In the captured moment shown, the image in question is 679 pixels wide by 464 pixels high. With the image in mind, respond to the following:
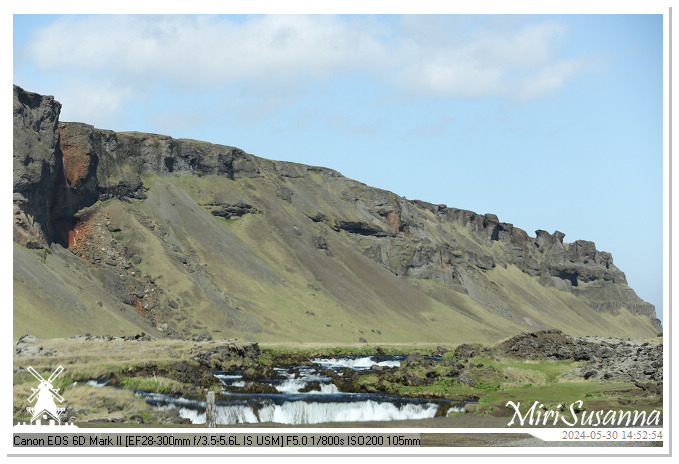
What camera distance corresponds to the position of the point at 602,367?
57688mm

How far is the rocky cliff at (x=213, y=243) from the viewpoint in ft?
367

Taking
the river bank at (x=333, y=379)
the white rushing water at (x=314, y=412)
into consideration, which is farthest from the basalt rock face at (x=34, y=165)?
the white rushing water at (x=314, y=412)

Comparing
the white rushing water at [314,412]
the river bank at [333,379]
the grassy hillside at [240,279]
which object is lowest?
the white rushing water at [314,412]

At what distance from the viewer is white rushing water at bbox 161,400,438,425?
37844 mm

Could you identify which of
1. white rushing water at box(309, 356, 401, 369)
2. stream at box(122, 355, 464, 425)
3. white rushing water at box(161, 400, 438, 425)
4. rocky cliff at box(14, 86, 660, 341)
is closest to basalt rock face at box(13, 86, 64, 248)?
rocky cliff at box(14, 86, 660, 341)

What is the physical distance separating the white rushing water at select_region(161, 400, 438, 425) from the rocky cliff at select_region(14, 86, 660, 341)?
196ft

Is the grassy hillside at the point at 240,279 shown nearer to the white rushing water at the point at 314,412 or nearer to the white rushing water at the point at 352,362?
the white rushing water at the point at 352,362

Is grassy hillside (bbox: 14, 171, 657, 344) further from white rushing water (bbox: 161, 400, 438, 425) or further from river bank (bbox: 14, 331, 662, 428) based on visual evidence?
white rushing water (bbox: 161, 400, 438, 425)

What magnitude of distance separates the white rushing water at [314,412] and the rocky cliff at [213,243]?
59618 mm

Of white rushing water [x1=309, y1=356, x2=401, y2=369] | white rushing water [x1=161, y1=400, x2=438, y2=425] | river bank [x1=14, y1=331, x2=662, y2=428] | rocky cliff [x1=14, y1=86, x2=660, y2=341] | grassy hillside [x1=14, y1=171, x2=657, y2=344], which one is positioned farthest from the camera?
rocky cliff [x1=14, y1=86, x2=660, y2=341]

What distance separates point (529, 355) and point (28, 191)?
78.7 m

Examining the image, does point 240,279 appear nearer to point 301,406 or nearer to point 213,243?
point 213,243
